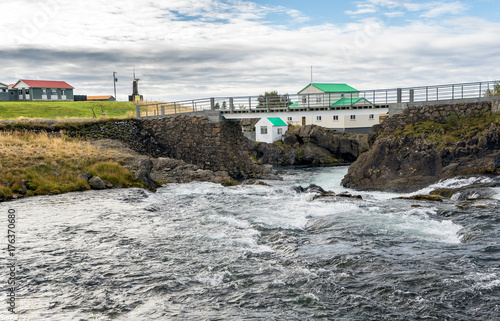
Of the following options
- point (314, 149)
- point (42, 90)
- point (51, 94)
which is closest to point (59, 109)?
point (42, 90)

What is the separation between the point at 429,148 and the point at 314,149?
33083 mm

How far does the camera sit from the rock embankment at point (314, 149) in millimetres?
61594

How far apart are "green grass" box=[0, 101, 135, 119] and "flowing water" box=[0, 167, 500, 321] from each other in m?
41.4

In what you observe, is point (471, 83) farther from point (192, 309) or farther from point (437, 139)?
point (192, 309)

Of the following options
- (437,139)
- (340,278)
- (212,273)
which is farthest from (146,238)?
(437,139)

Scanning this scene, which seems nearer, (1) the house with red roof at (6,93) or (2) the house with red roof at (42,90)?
(1) the house with red roof at (6,93)

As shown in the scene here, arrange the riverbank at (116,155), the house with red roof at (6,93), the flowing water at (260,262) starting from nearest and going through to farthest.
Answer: the flowing water at (260,262), the riverbank at (116,155), the house with red roof at (6,93)

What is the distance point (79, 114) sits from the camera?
203 feet

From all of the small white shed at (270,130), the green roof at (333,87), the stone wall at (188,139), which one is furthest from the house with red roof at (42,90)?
the green roof at (333,87)

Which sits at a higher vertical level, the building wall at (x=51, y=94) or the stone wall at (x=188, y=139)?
the building wall at (x=51, y=94)

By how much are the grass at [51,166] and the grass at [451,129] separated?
768 inches

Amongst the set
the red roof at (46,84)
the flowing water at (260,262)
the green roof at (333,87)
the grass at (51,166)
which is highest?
the red roof at (46,84)

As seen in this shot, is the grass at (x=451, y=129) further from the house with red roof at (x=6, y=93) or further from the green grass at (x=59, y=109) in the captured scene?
the house with red roof at (x=6, y=93)

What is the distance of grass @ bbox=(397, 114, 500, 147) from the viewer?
1129 inches
